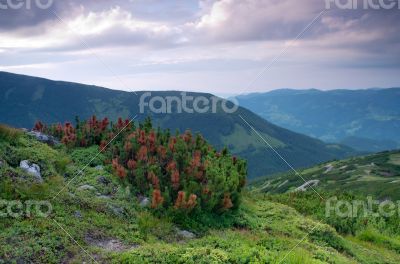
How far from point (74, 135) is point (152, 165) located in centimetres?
626

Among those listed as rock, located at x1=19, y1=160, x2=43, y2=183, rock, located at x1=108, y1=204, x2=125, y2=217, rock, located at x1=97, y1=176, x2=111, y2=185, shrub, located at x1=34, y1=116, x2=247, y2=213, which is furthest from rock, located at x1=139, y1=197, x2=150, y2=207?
rock, located at x1=19, y1=160, x2=43, y2=183

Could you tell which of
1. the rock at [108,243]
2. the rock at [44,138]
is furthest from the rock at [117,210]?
the rock at [44,138]

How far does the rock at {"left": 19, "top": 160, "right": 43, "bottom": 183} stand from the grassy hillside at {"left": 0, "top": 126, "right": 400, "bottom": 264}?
0.76ft

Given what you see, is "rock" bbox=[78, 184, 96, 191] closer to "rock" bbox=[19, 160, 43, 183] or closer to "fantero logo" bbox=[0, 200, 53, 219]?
→ "rock" bbox=[19, 160, 43, 183]

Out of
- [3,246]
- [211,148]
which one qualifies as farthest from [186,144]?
[3,246]

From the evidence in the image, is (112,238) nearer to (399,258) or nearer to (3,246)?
(3,246)

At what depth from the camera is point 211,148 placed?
2075 cm

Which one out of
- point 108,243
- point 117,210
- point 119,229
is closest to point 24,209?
point 108,243

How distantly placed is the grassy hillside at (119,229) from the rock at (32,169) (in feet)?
0.76

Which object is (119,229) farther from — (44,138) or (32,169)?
(44,138)

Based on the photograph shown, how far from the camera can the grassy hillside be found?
38.2ft

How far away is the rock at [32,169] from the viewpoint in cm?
1530

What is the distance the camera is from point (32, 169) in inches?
619

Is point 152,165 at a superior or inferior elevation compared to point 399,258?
superior
